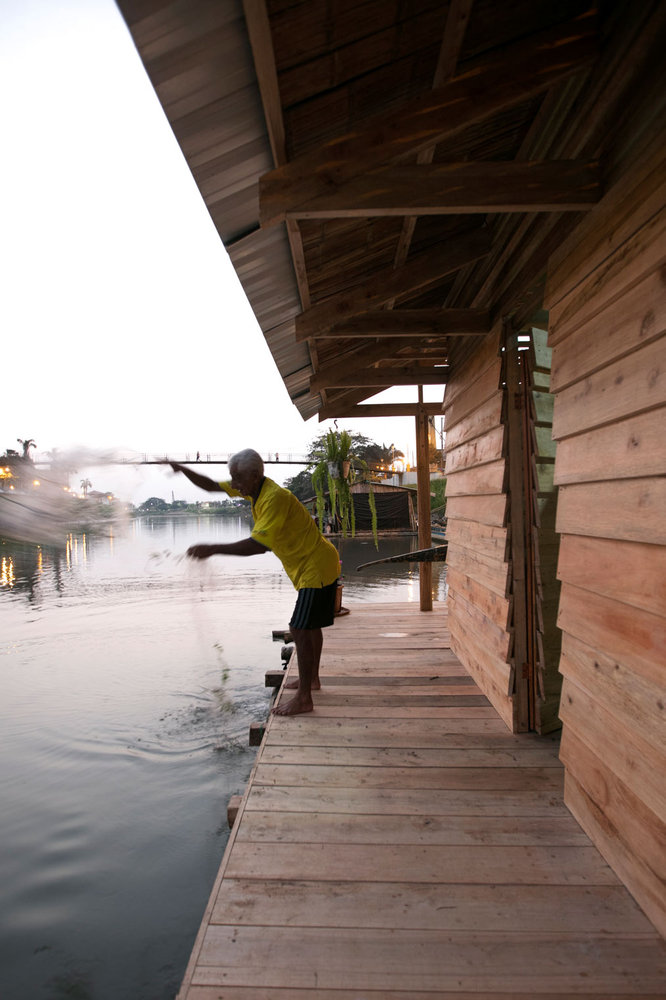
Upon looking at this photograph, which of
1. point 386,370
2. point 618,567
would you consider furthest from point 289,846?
point 386,370

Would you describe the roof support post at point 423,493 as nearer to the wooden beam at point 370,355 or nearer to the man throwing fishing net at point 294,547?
the wooden beam at point 370,355

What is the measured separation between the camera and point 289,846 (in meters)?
2.35

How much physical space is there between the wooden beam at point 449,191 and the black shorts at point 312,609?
8.12 feet

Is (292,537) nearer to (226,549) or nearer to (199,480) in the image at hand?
(226,549)

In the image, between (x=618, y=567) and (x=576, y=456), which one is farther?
(x=576, y=456)

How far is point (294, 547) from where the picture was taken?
3.96m

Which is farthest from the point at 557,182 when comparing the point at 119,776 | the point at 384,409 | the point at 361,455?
the point at 361,455

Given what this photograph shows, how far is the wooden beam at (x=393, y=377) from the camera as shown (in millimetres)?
5750

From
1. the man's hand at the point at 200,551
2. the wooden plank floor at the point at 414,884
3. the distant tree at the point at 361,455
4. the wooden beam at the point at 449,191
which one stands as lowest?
the wooden plank floor at the point at 414,884

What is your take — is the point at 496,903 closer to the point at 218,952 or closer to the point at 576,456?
the point at 218,952

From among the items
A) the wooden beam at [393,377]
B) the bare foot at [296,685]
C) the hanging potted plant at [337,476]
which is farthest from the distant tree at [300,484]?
the bare foot at [296,685]

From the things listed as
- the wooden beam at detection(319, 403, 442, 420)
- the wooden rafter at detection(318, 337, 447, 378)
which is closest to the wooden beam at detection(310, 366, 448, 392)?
the wooden rafter at detection(318, 337, 447, 378)

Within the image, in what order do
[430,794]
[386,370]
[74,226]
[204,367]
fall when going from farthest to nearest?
[204,367]
[74,226]
[386,370]
[430,794]

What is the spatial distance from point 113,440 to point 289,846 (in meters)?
2.22
